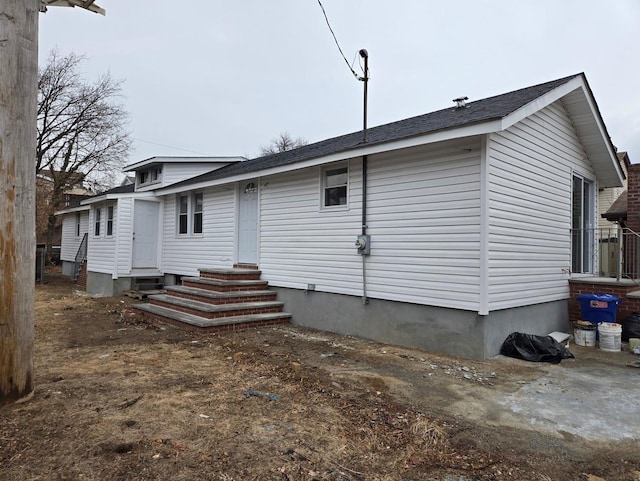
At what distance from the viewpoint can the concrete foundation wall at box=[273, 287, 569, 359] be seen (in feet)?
18.3

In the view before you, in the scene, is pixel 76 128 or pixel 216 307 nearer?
pixel 216 307

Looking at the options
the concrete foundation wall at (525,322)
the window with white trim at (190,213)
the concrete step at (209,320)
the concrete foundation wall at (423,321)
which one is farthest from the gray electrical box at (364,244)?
the window with white trim at (190,213)

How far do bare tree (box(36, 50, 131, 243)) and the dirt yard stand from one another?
66.4ft

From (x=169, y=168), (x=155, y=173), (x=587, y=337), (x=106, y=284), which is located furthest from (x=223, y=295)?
(x=155, y=173)

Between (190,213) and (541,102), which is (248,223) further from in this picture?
(541,102)

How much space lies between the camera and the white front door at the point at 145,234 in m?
12.5

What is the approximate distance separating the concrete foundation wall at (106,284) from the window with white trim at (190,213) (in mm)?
2396

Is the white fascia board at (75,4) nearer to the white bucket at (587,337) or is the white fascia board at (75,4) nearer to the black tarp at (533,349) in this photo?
the black tarp at (533,349)

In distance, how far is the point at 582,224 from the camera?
27.8 ft

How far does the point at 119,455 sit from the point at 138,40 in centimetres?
1360

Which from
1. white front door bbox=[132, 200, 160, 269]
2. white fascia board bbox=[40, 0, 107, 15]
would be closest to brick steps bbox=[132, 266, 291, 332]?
white front door bbox=[132, 200, 160, 269]

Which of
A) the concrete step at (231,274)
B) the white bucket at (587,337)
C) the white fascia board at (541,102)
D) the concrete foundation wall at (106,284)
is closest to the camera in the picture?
the white fascia board at (541,102)

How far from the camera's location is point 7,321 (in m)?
3.28

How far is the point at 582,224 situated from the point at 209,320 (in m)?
8.15
